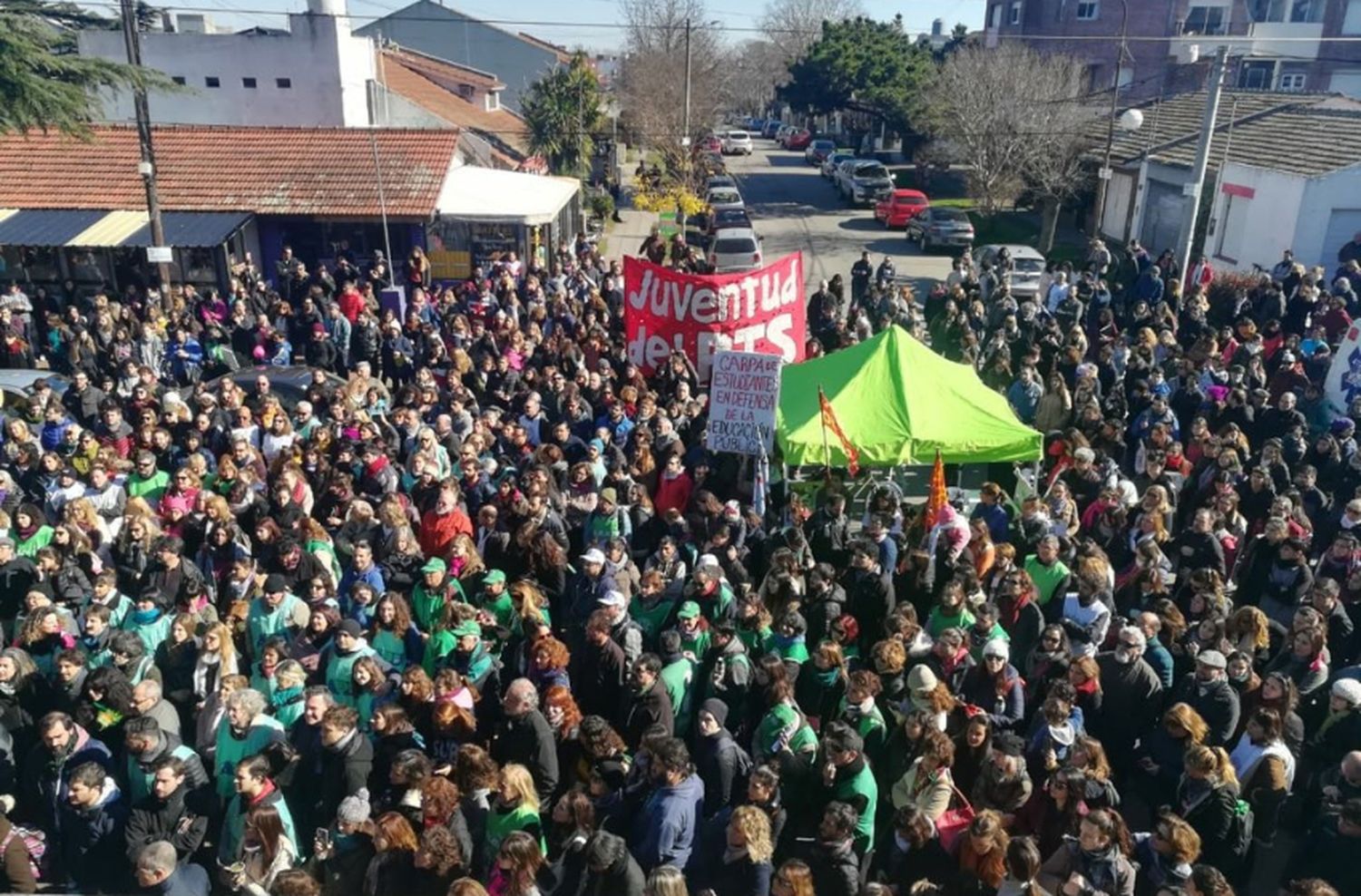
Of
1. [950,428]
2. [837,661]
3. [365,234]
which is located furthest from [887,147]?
[837,661]

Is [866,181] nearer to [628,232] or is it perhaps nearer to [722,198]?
[722,198]

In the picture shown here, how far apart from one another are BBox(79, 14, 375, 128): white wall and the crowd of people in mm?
18294

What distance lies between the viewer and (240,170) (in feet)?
72.8

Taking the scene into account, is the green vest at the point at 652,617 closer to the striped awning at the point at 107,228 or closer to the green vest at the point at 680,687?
the green vest at the point at 680,687

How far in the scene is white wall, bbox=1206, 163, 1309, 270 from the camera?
20.8 meters

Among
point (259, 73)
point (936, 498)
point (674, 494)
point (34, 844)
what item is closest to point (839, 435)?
point (936, 498)

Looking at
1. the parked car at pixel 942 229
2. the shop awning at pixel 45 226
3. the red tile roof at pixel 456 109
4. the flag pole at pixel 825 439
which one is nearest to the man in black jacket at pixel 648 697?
the flag pole at pixel 825 439

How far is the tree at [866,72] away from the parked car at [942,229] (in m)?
15.4

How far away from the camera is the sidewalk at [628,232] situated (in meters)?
31.5

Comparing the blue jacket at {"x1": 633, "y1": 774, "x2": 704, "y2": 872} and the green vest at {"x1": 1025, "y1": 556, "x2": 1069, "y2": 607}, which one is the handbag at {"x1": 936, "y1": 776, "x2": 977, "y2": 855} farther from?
the green vest at {"x1": 1025, "y1": 556, "x2": 1069, "y2": 607}

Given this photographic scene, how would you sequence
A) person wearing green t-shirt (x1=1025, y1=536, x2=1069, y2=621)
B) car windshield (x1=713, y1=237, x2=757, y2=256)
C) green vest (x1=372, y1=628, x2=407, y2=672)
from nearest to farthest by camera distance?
1. green vest (x1=372, y1=628, x2=407, y2=672)
2. person wearing green t-shirt (x1=1025, y1=536, x2=1069, y2=621)
3. car windshield (x1=713, y1=237, x2=757, y2=256)

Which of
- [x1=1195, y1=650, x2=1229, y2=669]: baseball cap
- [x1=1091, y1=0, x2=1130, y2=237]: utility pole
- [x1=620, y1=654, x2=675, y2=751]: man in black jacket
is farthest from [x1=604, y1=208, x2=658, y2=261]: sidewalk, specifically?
[x1=1195, y1=650, x2=1229, y2=669]: baseball cap

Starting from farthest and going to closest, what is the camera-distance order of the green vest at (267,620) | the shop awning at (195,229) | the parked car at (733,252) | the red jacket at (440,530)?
the parked car at (733,252), the shop awning at (195,229), the red jacket at (440,530), the green vest at (267,620)

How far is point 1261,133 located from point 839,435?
20808 mm
